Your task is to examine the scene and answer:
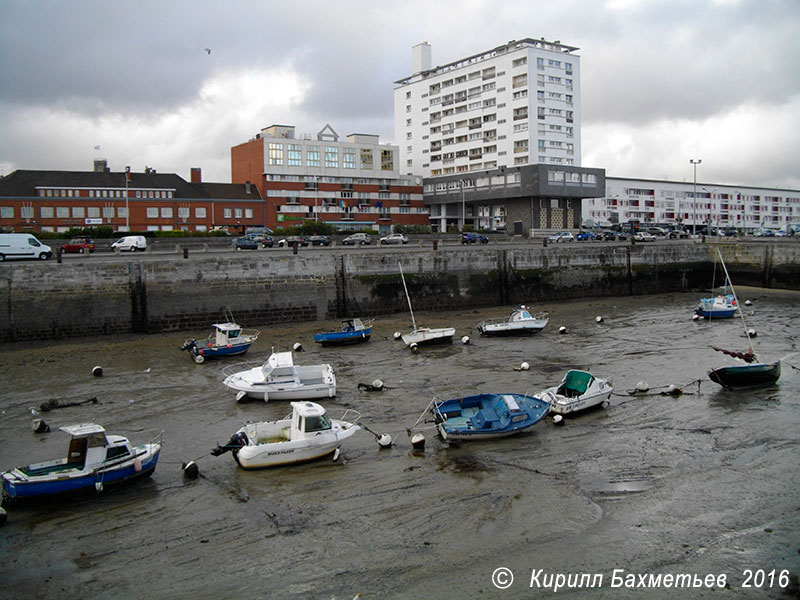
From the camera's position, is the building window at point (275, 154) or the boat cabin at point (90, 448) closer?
the boat cabin at point (90, 448)

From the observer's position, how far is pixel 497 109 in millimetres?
96750

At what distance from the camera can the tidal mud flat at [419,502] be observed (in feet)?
33.8

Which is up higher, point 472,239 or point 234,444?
point 472,239

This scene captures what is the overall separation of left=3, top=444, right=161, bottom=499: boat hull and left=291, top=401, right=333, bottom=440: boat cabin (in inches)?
127

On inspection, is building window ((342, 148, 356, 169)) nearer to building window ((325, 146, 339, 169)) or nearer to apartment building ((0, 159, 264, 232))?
building window ((325, 146, 339, 169))

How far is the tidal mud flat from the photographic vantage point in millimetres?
10289

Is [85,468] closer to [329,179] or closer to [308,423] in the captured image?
[308,423]

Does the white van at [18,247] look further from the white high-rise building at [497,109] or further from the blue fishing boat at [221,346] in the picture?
the white high-rise building at [497,109]

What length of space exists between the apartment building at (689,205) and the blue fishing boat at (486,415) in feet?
301

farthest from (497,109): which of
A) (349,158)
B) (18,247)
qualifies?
(18,247)

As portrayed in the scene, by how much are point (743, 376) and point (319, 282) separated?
23.3 meters

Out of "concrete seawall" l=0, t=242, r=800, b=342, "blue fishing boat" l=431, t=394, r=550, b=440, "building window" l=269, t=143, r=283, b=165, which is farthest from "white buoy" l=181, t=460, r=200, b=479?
"building window" l=269, t=143, r=283, b=165

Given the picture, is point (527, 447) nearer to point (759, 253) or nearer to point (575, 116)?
point (759, 253)

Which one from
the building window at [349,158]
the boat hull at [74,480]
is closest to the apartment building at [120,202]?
the building window at [349,158]
